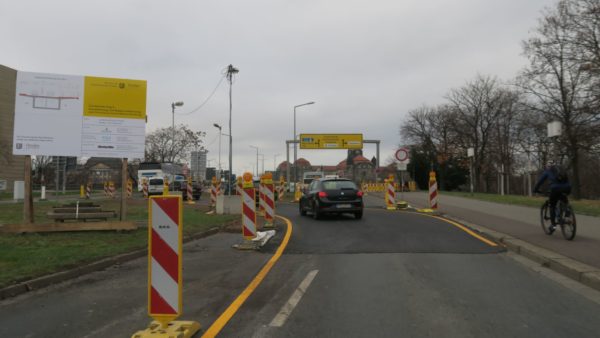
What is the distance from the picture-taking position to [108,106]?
11.6m

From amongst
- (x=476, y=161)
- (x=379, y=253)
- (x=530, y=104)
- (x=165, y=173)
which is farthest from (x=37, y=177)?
(x=379, y=253)

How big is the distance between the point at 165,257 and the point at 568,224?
862cm

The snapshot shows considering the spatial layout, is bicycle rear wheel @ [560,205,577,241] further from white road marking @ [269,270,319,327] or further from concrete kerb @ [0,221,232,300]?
concrete kerb @ [0,221,232,300]

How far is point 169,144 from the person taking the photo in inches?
2598

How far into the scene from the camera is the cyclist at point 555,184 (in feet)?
32.0

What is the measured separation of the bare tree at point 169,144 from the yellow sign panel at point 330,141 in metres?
25.3

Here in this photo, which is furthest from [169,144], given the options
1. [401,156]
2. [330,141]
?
[401,156]

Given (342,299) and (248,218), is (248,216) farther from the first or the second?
(342,299)

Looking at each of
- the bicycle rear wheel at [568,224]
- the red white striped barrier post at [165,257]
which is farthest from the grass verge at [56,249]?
the bicycle rear wheel at [568,224]

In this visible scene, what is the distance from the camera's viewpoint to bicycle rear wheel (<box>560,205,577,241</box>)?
31.0 ft

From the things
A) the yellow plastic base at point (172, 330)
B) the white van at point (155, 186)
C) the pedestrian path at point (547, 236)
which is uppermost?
the white van at point (155, 186)

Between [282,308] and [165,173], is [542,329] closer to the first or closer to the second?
[282,308]

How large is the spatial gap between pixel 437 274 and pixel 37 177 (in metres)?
76.7

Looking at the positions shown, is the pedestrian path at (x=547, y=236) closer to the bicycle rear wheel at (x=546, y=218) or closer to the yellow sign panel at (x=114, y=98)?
the bicycle rear wheel at (x=546, y=218)
